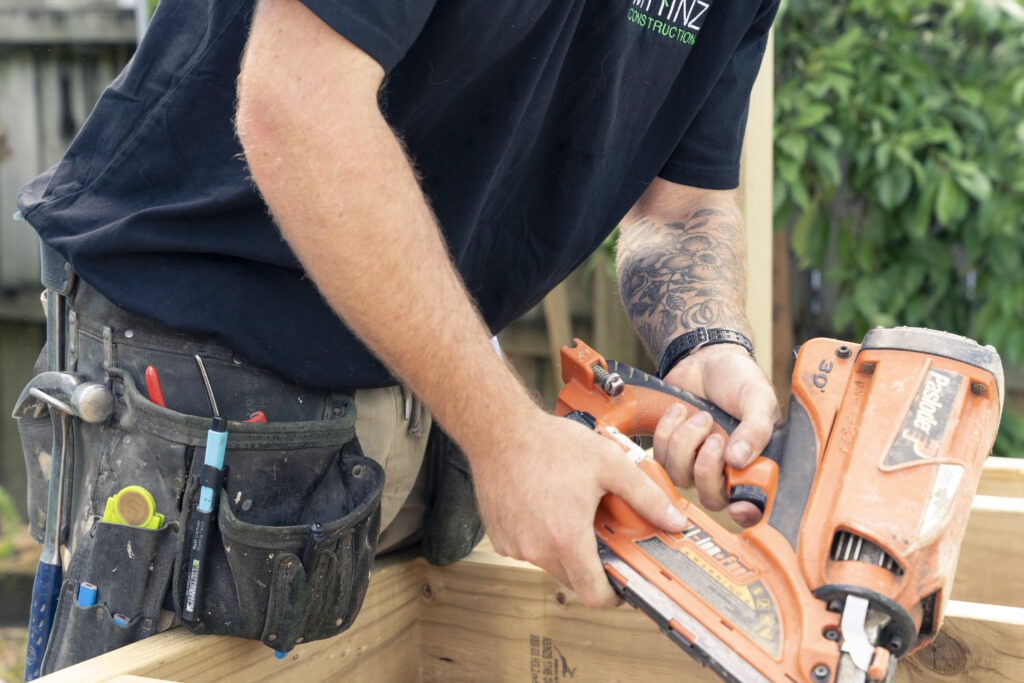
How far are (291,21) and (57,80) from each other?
9.82 ft

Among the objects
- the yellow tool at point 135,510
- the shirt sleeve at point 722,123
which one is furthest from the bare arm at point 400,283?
the shirt sleeve at point 722,123

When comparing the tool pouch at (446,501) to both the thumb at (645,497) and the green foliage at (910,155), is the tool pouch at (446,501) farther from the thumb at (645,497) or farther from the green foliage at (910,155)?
the green foliage at (910,155)

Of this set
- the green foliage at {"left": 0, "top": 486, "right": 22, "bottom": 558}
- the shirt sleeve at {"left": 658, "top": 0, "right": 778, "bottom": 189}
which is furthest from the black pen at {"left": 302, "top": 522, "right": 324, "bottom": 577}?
the green foliage at {"left": 0, "top": 486, "right": 22, "bottom": 558}

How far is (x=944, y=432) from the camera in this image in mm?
1298

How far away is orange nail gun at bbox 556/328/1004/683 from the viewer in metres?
1.20

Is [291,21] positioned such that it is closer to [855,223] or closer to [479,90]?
[479,90]

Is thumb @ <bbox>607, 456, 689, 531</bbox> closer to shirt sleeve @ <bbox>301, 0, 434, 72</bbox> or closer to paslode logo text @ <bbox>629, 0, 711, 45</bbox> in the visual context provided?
shirt sleeve @ <bbox>301, 0, 434, 72</bbox>

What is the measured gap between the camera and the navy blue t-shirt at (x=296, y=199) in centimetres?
134

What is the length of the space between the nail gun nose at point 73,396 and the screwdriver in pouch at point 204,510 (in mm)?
164

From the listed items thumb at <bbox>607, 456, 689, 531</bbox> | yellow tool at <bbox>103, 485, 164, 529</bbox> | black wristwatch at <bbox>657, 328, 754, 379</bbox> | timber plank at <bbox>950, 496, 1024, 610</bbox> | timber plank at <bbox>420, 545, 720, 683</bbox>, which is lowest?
timber plank at <bbox>420, 545, 720, 683</bbox>

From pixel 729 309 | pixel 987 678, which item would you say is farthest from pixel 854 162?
pixel 987 678

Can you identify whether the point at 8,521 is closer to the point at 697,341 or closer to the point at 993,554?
the point at 697,341

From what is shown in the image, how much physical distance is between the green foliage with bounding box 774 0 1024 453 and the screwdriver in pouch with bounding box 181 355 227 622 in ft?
7.89

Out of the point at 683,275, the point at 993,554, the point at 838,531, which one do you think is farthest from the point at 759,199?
the point at 838,531
